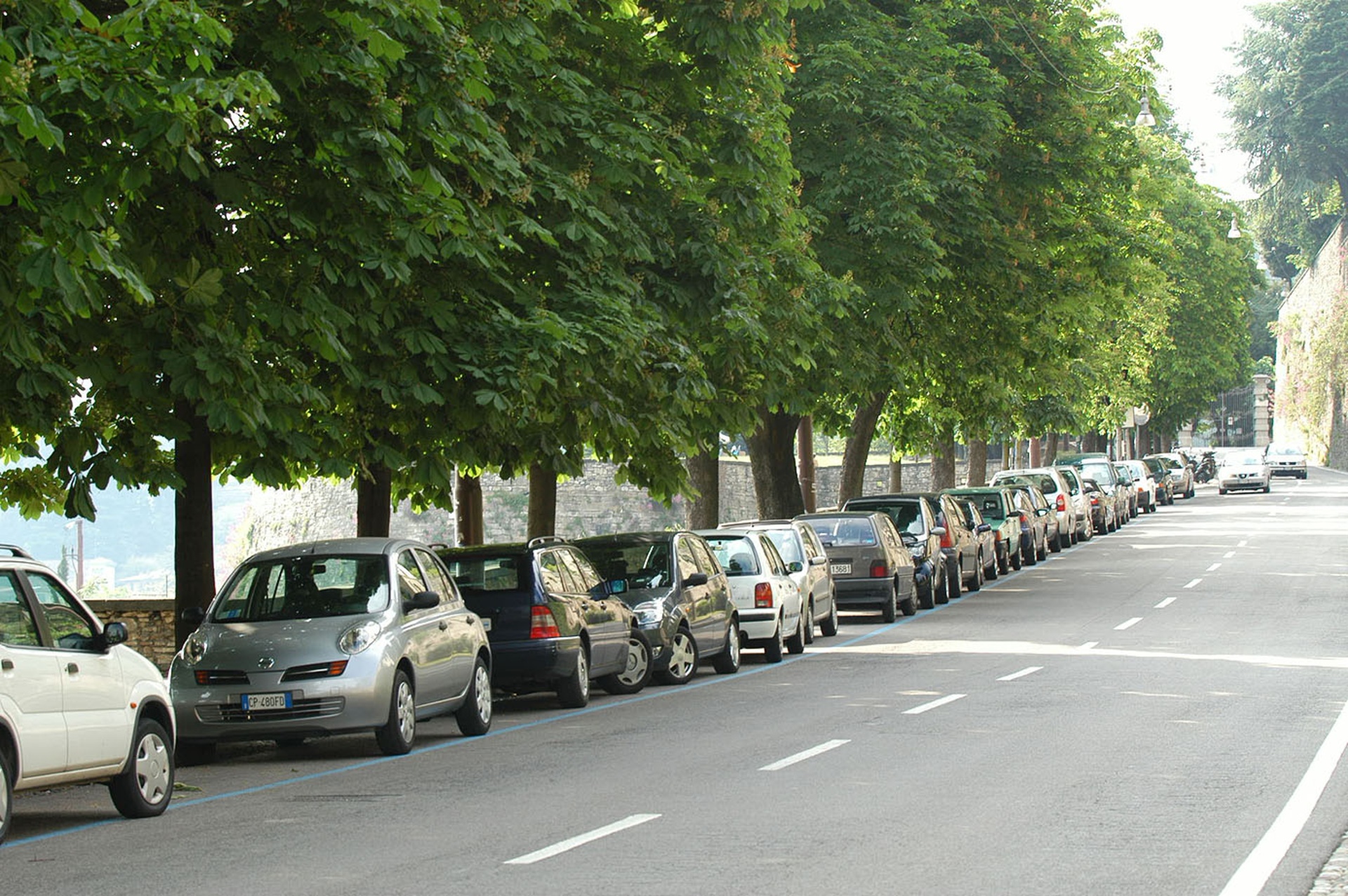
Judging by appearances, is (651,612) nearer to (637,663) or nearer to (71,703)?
(637,663)

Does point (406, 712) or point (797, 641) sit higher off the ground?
point (406, 712)

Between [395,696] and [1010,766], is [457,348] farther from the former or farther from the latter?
[1010,766]

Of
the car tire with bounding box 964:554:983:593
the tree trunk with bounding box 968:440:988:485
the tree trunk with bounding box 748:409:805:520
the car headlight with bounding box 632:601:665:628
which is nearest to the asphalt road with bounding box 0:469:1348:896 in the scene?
the car headlight with bounding box 632:601:665:628

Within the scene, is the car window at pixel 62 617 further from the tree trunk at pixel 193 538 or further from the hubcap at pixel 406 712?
the tree trunk at pixel 193 538

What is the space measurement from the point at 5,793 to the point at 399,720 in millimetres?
4391

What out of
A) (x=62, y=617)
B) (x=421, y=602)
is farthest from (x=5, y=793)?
(x=421, y=602)

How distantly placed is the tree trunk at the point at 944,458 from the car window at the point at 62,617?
120 ft

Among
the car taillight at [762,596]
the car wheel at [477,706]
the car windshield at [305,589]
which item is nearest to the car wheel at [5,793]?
the car windshield at [305,589]

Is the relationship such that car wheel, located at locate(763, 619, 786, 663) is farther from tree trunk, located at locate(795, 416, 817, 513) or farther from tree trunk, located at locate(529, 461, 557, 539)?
tree trunk, located at locate(795, 416, 817, 513)

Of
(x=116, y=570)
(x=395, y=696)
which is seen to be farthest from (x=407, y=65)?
(x=116, y=570)

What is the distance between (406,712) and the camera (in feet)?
45.6

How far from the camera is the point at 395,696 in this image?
13688 mm

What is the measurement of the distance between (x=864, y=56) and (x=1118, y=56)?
1465 cm

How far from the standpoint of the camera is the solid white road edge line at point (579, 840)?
29.2 ft
